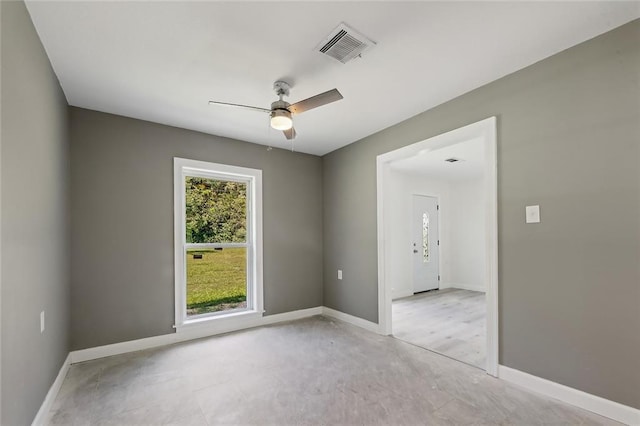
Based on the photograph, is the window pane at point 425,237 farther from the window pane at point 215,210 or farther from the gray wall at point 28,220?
the gray wall at point 28,220

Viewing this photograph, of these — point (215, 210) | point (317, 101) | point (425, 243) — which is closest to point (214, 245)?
point (215, 210)

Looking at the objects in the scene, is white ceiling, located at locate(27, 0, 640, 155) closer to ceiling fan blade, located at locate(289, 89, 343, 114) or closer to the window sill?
ceiling fan blade, located at locate(289, 89, 343, 114)

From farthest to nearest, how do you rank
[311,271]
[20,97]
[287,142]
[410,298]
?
1. [410,298]
2. [311,271]
3. [287,142]
4. [20,97]

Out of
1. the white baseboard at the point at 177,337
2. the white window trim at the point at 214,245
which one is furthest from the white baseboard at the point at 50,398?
the white window trim at the point at 214,245

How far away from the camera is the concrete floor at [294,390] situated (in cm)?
202

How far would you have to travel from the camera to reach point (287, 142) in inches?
165

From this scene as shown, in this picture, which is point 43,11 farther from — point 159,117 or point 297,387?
point 297,387

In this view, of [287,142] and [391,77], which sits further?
[287,142]

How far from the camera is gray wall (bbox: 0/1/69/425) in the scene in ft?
4.89

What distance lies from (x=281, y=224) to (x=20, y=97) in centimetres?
305

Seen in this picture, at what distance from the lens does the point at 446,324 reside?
13.3 ft

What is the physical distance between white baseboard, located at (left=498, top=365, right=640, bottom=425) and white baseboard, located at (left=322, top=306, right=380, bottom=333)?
1538mm

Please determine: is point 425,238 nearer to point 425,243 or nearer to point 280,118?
point 425,243

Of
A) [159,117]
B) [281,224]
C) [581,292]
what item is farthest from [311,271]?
[581,292]
